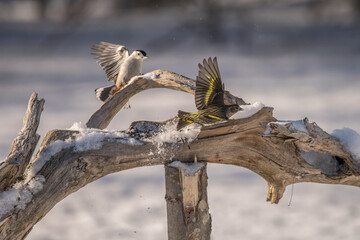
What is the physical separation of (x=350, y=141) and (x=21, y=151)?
137cm

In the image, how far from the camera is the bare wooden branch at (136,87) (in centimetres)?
223

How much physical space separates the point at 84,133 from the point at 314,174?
102 centimetres

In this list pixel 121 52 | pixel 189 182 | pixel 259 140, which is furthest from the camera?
pixel 121 52

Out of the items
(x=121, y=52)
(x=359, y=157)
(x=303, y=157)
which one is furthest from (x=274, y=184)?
(x=121, y=52)

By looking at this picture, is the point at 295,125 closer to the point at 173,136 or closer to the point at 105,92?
the point at 173,136

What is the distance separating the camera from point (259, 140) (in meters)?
1.75

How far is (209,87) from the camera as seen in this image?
158cm

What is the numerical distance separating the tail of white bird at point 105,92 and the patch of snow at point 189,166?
1.04 metres

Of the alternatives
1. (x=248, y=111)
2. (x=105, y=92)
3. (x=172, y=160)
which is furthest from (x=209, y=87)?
(x=105, y=92)

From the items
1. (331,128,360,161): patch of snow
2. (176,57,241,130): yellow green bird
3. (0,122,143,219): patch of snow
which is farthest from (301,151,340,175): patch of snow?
(0,122,143,219): patch of snow

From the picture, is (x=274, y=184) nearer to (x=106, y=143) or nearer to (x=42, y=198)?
(x=106, y=143)

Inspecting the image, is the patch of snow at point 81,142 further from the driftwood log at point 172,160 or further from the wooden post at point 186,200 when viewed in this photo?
the wooden post at point 186,200

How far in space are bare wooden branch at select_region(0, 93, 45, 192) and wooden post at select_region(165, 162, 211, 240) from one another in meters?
0.51

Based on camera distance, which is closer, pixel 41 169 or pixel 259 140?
pixel 41 169
